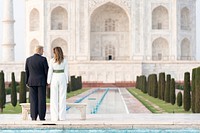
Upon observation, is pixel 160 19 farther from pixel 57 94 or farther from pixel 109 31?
pixel 57 94

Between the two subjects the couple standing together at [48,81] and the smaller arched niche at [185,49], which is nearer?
the couple standing together at [48,81]

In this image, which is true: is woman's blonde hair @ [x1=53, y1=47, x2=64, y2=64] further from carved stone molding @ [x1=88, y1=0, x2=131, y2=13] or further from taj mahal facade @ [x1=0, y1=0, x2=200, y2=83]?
carved stone molding @ [x1=88, y1=0, x2=131, y2=13]

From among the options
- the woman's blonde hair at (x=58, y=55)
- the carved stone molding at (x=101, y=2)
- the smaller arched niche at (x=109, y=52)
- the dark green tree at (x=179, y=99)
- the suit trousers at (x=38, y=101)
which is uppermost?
the carved stone molding at (x=101, y=2)

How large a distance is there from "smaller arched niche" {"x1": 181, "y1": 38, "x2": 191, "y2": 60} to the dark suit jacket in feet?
90.5

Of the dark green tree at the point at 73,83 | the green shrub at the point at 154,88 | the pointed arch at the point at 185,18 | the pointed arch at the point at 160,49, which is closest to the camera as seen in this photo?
the green shrub at the point at 154,88

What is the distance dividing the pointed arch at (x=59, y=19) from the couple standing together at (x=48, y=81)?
1065 inches

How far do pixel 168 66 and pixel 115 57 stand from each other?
5.26m

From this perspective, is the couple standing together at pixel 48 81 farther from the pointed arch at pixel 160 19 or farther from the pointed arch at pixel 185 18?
the pointed arch at pixel 185 18

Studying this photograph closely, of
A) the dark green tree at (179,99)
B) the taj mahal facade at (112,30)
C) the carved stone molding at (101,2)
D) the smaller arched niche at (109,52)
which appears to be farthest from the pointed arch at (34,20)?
the dark green tree at (179,99)

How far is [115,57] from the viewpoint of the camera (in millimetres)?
35531

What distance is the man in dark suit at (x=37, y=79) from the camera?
8.55 meters

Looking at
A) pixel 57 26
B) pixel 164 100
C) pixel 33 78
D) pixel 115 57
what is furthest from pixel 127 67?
pixel 33 78

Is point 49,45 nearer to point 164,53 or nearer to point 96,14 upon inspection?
point 96,14

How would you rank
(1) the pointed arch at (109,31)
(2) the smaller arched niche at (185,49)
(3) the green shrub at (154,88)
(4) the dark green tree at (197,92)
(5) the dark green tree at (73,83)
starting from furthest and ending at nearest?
(2) the smaller arched niche at (185,49) < (1) the pointed arch at (109,31) < (5) the dark green tree at (73,83) < (3) the green shrub at (154,88) < (4) the dark green tree at (197,92)
